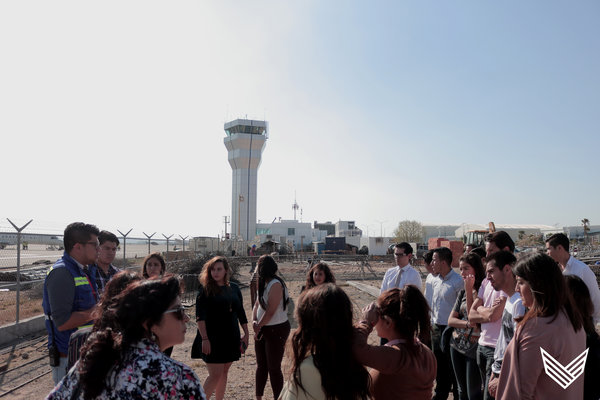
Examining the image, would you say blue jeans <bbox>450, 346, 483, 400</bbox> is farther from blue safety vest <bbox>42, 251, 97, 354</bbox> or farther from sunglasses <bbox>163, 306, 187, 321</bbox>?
blue safety vest <bbox>42, 251, 97, 354</bbox>

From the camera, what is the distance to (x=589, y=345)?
2.69 meters

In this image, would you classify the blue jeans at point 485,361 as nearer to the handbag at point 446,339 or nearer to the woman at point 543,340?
the handbag at point 446,339

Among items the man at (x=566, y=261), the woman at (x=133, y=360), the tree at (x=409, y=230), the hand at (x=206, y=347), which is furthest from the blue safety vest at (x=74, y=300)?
the tree at (x=409, y=230)

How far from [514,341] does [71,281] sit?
3.14 meters

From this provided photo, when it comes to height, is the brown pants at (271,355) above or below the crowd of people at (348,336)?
below

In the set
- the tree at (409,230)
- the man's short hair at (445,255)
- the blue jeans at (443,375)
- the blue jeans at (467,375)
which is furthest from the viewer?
the tree at (409,230)

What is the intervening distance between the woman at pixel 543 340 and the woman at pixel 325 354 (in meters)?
0.93

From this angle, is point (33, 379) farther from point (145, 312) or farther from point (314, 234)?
point (314, 234)

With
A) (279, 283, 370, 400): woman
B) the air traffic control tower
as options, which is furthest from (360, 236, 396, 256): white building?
(279, 283, 370, 400): woman

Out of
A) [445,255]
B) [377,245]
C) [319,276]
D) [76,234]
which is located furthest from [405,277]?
[377,245]

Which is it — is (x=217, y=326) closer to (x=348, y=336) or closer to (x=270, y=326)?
(x=270, y=326)

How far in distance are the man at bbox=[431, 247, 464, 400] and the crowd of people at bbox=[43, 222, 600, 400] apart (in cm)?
3

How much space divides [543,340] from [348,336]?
3.69ft

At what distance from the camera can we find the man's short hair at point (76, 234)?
3.26 metres
